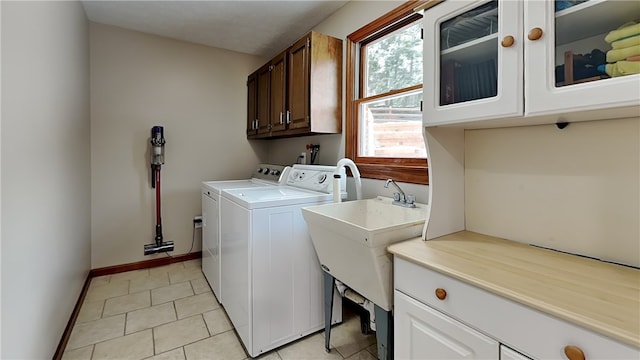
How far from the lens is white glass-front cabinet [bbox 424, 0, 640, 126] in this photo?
0.82 m

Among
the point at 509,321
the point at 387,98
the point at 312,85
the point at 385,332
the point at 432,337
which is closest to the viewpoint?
the point at 509,321

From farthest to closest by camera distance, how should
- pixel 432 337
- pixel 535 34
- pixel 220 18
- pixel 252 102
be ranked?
pixel 252 102, pixel 220 18, pixel 432 337, pixel 535 34

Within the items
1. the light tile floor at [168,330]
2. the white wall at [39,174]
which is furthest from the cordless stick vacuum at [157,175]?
the white wall at [39,174]

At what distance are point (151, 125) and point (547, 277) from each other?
3.34 metres

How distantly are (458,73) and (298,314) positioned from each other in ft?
5.33

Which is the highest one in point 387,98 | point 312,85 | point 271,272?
point 312,85

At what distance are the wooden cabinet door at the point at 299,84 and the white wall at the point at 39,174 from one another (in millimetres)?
1518

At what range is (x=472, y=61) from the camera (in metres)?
1.14

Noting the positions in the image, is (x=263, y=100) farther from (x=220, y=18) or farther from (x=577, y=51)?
(x=577, y=51)

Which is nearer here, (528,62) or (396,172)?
(528,62)

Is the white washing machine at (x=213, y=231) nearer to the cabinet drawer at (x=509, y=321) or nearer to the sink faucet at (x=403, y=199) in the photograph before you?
the sink faucet at (x=403, y=199)

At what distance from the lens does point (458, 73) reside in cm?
118

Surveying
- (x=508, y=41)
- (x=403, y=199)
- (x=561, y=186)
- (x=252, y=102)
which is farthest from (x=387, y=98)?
(x=252, y=102)

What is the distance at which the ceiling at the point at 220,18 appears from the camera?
2.31m
